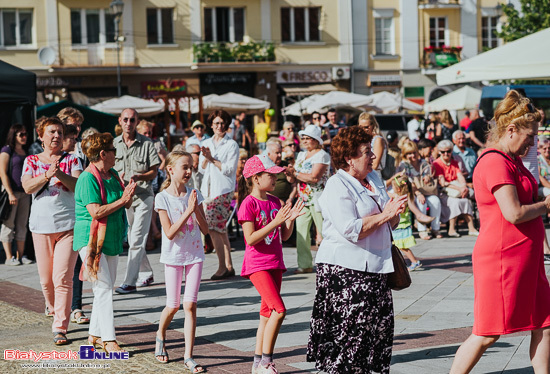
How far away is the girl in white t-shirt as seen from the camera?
262 inches

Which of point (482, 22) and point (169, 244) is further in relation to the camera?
point (482, 22)

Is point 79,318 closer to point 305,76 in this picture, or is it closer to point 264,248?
point 264,248

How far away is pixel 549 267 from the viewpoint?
34.9 ft

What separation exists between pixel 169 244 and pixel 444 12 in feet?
121

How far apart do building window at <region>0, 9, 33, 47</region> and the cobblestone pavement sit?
28.2 meters

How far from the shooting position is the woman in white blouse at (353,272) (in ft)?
18.0

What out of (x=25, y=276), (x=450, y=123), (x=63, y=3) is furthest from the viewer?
(x=63, y=3)

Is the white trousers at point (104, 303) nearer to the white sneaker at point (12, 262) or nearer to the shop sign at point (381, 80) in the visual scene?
the white sneaker at point (12, 262)

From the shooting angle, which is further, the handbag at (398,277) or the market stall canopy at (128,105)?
the market stall canopy at (128,105)

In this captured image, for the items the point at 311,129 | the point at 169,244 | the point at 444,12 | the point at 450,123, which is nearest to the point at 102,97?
the point at 444,12

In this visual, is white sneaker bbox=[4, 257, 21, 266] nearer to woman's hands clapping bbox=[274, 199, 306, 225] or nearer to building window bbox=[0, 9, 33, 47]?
woman's hands clapping bbox=[274, 199, 306, 225]

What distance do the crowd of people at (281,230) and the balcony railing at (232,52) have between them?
1094 inches

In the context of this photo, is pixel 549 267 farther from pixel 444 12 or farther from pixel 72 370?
pixel 444 12

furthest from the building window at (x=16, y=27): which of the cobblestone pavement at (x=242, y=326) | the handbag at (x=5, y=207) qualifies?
the cobblestone pavement at (x=242, y=326)
